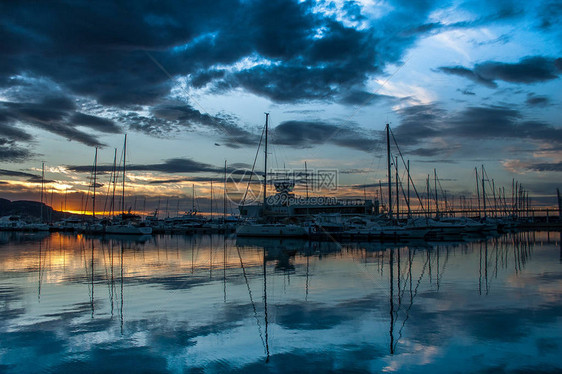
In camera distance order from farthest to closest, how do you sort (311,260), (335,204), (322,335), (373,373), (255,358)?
(335,204) → (311,260) → (322,335) → (255,358) → (373,373)

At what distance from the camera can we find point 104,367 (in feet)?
29.0

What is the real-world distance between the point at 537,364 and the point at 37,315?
14.0 metres

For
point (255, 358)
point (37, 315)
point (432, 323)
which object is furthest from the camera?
point (37, 315)

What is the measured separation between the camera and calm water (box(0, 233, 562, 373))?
923cm

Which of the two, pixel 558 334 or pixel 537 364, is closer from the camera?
pixel 537 364

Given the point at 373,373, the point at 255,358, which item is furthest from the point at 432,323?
the point at 255,358

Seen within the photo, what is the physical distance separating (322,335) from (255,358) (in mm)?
2322

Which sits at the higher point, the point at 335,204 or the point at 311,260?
the point at 335,204

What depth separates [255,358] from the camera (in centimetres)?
945

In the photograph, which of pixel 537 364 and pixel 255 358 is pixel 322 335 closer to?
pixel 255 358

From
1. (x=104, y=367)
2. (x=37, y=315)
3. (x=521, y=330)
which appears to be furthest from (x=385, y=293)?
(x=37, y=315)

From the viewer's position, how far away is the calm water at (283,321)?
923cm

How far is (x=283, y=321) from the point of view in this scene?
12.6m

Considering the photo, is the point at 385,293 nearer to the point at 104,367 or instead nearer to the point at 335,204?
the point at 104,367
